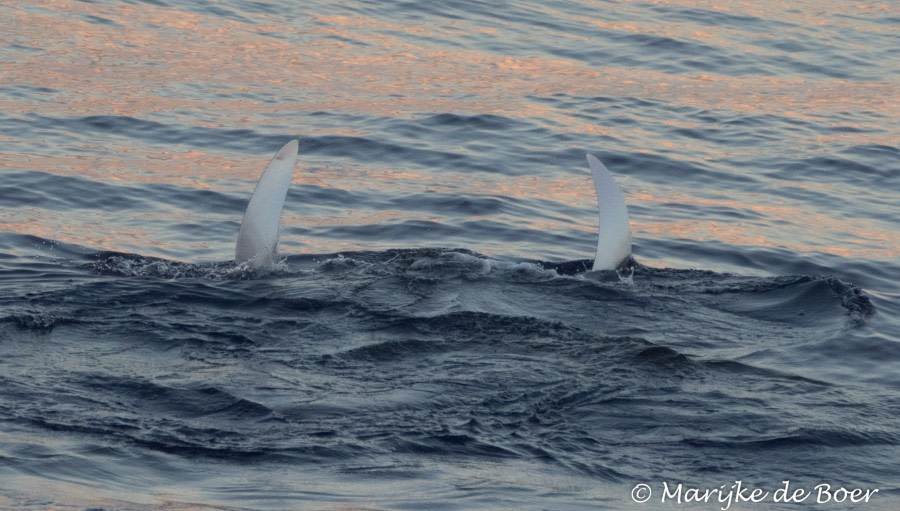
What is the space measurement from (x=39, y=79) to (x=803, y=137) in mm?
9147

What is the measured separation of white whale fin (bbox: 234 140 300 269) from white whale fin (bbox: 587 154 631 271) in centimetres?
235

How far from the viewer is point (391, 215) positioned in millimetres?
12375

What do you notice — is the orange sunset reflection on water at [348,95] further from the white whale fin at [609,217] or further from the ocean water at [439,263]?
the white whale fin at [609,217]

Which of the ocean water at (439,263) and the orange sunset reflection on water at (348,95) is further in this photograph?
the orange sunset reflection on water at (348,95)

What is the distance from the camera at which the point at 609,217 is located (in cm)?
1022

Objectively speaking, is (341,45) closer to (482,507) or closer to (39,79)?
A: (39,79)

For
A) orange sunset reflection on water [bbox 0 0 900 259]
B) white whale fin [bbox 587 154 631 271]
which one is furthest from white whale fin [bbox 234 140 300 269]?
white whale fin [bbox 587 154 631 271]

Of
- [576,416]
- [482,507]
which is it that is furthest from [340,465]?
[576,416]

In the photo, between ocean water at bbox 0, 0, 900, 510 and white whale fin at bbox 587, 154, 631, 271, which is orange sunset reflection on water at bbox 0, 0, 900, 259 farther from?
white whale fin at bbox 587, 154, 631, 271

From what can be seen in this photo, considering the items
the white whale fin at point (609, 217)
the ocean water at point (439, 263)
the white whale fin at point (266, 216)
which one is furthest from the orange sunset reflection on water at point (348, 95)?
the white whale fin at point (266, 216)

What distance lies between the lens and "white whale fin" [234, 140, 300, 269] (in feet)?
32.3

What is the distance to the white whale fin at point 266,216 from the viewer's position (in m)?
9.86

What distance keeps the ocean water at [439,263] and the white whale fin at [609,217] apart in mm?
314

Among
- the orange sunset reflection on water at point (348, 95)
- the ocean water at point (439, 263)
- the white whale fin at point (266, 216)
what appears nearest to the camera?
the ocean water at point (439, 263)
